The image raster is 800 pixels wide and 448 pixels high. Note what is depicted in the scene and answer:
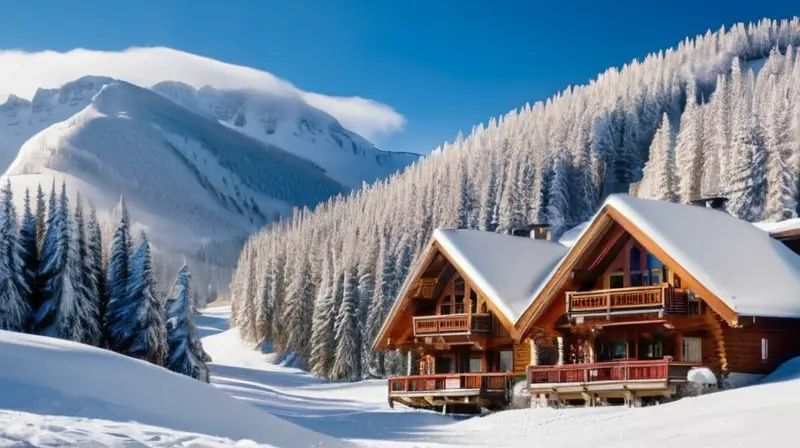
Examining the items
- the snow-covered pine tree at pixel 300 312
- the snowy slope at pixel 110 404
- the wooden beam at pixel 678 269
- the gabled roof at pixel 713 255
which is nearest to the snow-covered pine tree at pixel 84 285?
the gabled roof at pixel 713 255

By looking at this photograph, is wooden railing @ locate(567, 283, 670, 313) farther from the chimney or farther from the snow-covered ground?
the chimney

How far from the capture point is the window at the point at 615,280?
3609 centimetres

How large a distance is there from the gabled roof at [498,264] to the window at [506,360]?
3.49 meters

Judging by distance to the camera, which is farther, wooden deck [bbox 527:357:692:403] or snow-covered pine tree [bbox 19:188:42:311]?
snow-covered pine tree [bbox 19:188:42:311]

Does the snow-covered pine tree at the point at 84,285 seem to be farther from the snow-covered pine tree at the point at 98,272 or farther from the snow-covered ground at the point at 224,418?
the snow-covered ground at the point at 224,418

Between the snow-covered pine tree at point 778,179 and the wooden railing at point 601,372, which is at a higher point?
the snow-covered pine tree at point 778,179

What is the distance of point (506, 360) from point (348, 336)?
4464 cm

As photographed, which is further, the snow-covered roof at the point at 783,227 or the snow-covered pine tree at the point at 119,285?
the snow-covered pine tree at the point at 119,285

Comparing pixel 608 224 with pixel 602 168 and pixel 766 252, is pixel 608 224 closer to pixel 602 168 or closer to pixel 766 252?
pixel 766 252

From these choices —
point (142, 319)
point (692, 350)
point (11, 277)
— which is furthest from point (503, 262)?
point (11, 277)

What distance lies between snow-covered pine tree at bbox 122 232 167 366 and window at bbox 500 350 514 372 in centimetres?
2111

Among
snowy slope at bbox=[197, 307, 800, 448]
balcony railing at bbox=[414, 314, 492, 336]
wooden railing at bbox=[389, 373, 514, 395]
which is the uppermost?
balcony railing at bbox=[414, 314, 492, 336]

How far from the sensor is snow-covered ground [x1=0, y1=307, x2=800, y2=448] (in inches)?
649

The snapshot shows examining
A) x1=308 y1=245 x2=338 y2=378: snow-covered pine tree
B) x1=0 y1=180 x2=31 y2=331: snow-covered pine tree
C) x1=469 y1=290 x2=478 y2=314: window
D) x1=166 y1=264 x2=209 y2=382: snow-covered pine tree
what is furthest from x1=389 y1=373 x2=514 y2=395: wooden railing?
x1=308 y1=245 x2=338 y2=378: snow-covered pine tree
